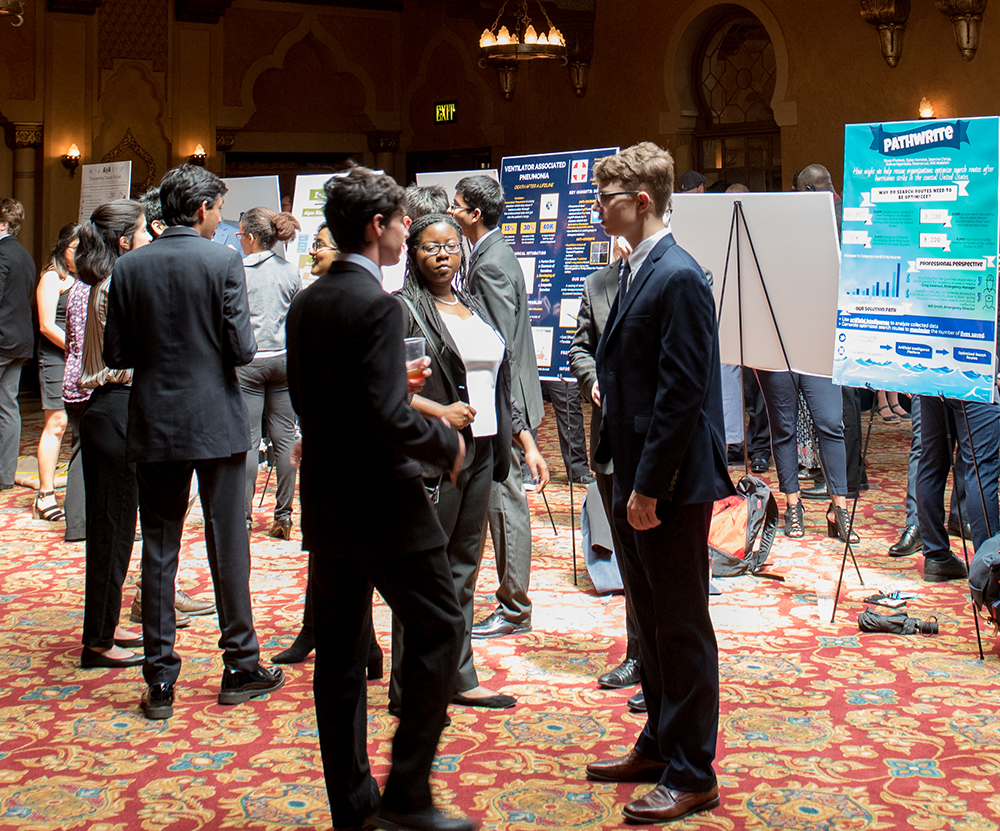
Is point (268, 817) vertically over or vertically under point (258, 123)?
under

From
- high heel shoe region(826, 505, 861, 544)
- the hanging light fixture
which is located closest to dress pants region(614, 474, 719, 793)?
high heel shoe region(826, 505, 861, 544)

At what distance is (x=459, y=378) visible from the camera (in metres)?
3.28

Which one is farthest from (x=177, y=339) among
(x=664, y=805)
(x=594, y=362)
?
(x=664, y=805)

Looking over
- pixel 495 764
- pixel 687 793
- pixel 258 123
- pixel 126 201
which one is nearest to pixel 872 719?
Answer: pixel 687 793

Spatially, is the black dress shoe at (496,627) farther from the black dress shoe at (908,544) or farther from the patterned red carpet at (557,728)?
the black dress shoe at (908,544)

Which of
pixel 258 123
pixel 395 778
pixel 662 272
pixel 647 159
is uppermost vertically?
pixel 258 123

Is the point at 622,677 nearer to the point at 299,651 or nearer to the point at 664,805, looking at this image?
the point at 664,805

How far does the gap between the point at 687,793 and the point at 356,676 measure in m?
0.88

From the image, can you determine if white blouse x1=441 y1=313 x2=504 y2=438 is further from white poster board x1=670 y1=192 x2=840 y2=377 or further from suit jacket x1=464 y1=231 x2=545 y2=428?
white poster board x1=670 y1=192 x2=840 y2=377

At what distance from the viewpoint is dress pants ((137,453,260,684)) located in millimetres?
3613

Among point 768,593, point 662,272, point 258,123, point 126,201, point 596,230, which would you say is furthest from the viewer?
point 258,123

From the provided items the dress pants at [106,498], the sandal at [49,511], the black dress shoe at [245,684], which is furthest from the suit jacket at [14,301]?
the black dress shoe at [245,684]

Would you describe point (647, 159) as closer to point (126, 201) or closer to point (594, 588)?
point (126, 201)

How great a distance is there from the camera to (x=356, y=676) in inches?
104
